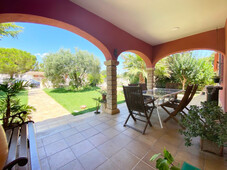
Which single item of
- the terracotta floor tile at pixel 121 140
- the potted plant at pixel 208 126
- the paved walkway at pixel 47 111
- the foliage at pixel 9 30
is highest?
the foliage at pixel 9 30

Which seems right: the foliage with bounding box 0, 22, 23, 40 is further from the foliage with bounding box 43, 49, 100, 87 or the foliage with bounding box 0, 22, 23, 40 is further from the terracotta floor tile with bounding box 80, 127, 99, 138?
the foliage with bounding box 43, 49, 100, 87

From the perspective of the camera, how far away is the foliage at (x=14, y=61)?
8695 mm

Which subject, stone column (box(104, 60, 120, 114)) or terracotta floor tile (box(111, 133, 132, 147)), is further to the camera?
stone column (box(104, 60, 120, 114))

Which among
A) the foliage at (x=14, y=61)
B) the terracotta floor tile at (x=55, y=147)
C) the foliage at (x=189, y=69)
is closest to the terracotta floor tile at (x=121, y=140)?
the terracotta floor tile at (x=55, y=147)

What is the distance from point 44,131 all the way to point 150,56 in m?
4.84

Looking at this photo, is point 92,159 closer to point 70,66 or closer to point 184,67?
point 184,67

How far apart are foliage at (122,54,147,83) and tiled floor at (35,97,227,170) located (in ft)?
18.0

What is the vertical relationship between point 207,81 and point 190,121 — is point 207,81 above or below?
above

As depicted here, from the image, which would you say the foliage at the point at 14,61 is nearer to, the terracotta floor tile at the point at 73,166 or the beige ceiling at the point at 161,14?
the beige ceiling at the point at 161,14

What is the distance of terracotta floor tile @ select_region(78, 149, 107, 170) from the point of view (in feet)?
4.17

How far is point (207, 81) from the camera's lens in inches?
273

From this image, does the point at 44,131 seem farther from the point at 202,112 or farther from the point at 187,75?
the point at 187,75

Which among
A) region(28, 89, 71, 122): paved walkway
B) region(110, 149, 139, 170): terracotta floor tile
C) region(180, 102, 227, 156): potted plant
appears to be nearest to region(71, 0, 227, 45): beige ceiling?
region(180, 102, 227, 156): potted plant

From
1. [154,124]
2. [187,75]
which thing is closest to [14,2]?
[154,124]
